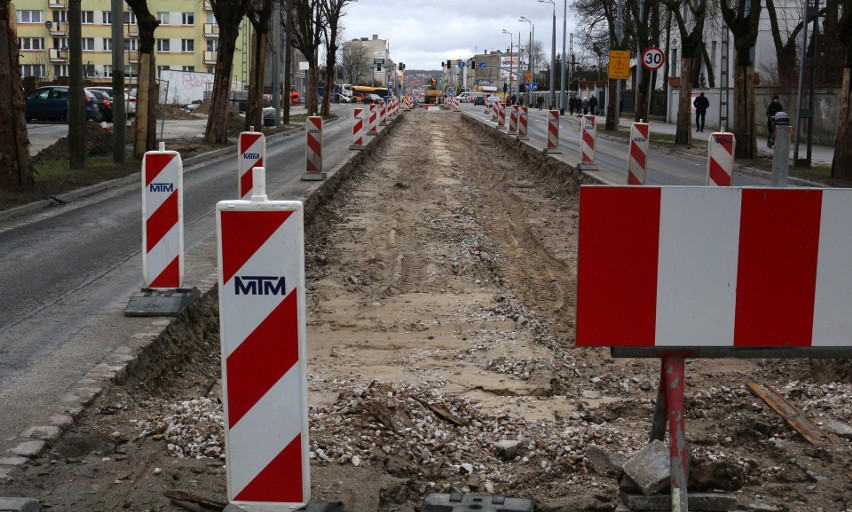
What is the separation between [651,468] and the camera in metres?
4.10

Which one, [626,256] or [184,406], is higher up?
[626,256]

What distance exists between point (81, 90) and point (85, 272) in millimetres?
11929

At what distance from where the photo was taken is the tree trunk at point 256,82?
37344 mm

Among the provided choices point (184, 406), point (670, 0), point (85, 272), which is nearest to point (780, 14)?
point (670, 0)

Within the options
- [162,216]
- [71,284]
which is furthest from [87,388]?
[71,284]

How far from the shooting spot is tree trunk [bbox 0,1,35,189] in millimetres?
16438

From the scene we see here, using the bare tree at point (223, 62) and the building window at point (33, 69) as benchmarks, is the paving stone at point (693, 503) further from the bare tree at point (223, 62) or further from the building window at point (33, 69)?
the building window at point (33, 69)

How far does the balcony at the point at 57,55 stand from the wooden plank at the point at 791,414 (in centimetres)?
9711

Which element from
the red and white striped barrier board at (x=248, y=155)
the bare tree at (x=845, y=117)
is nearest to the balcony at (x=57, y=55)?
the bare tree at (x=845, y=117)

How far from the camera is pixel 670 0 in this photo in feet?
116

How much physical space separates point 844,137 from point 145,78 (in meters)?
15.4

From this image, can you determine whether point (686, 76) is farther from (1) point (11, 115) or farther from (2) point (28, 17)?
(2) point (28, 17)

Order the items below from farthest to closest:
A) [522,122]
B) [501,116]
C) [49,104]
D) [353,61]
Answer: [353,61] < [501,116] < [49,104] < [522,122]

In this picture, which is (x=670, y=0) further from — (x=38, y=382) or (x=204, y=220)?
(x=38, y=382)
